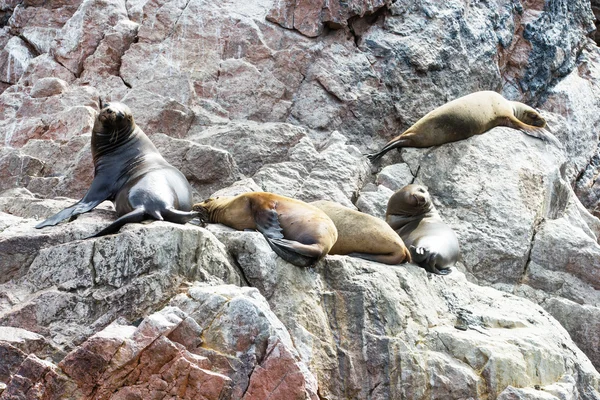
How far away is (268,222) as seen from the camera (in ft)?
27.1

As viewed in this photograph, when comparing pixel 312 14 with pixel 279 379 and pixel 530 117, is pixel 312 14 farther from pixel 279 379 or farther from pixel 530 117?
pixel 279 379

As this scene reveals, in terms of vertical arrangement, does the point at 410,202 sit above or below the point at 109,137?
below

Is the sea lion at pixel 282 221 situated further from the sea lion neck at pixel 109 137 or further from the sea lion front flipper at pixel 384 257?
the sea lion neck at pixel 109 137

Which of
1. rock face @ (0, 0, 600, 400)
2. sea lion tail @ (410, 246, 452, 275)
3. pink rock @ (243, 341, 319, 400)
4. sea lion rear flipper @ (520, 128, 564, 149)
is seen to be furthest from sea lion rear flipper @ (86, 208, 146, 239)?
sea lion rear flipper @ (520, 128, 564, 149)

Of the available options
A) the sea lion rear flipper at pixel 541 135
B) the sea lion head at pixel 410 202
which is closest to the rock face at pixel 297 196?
the sea lion rear flipper at pixel 541 135

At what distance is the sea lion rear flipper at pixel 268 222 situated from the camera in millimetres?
8102

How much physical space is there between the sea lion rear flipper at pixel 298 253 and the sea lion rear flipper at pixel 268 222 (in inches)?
13.1

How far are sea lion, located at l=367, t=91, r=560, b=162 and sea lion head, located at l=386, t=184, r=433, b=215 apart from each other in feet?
6.07

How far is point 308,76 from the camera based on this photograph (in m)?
13.2

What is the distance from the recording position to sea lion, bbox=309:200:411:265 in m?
8.54

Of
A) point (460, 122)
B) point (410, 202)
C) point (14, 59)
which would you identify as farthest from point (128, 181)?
point (14, 59)

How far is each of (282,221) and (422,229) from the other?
8.12 ft

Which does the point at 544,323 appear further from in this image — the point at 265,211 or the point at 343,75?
the point at 343,75

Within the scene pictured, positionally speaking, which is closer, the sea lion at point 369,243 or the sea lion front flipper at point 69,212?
the sea lion front flipper at point 69,212
